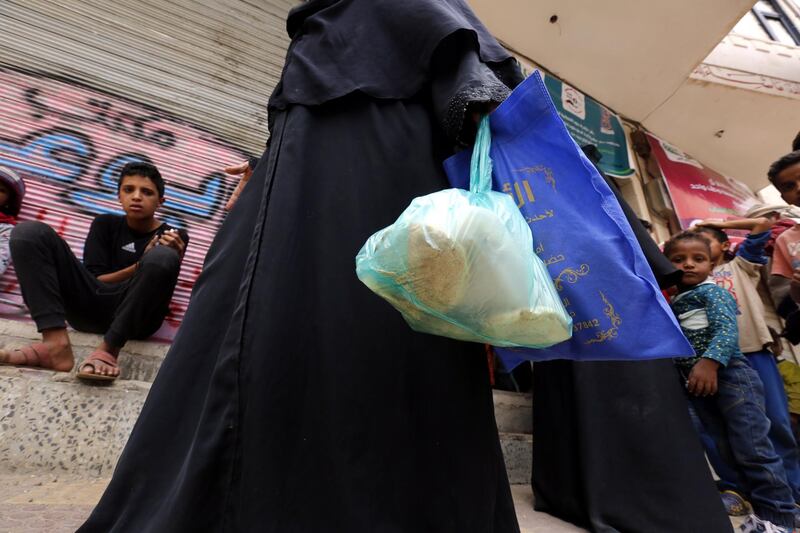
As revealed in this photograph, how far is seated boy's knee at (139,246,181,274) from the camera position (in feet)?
6.71

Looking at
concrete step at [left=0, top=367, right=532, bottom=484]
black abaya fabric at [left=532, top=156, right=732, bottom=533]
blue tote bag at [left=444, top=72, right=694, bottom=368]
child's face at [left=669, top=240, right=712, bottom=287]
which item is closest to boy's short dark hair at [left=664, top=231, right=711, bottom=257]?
child's face at [left=669, top=240, right=712, bottom=287]

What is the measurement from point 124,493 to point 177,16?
12.2 feet

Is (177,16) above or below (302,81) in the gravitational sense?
above

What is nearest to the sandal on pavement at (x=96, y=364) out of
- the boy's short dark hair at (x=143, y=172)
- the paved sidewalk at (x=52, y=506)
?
the paved sidewalk at (x=52, y=506)

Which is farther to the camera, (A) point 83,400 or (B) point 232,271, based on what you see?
(A) point 83,400

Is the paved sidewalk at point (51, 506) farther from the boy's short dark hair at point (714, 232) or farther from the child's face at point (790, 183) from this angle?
the child's face at point (790, 183)

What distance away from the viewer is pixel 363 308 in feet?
3.02

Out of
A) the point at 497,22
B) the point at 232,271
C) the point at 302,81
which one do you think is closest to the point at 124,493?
the point at 232,271

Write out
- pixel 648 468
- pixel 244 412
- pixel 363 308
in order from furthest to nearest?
pixel 648 468, pixel 363 308, pixel 244 412

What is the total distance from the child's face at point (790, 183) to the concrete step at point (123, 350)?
11.2 ft

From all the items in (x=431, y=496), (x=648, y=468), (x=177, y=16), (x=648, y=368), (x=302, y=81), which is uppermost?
(x=177, y=16)

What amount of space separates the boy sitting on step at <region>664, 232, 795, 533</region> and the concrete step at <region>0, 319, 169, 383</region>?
2.66 metres

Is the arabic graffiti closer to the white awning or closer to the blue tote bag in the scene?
the blue tote bag

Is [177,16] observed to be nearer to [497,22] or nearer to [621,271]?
[497,22]
